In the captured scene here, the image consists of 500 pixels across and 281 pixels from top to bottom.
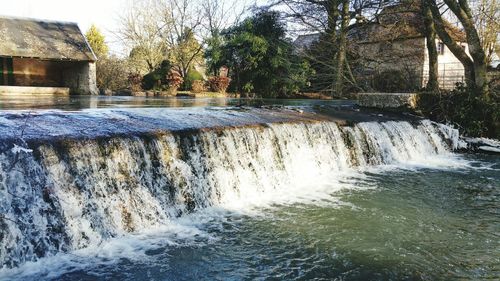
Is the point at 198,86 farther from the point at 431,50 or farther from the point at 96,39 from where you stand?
the point at 96,39

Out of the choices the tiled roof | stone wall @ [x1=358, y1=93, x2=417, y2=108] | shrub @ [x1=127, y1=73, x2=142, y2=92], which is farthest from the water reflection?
shrub @ [x1=127, y1=73, x2=142, y2=92]

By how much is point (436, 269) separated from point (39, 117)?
19.5 feet

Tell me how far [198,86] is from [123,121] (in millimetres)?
17020

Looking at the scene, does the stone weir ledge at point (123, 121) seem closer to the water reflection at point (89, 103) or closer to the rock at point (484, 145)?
the water reflection at point (89, 103)

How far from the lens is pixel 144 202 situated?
17.7 ft

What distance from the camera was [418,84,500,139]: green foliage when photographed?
12328mm

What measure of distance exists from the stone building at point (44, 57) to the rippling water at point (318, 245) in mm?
16497

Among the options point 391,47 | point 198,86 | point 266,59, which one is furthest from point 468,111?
point 391,47

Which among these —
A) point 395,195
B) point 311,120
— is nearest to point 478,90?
point 311,120

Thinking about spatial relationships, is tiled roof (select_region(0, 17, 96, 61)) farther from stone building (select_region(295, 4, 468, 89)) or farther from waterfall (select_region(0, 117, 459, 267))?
waterfall (select_region(0, 117, 459, 267))

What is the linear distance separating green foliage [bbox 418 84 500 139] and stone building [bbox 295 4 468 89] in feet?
11.5

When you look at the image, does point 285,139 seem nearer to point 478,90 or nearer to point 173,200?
point 173,200

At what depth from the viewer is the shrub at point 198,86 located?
23406 mm

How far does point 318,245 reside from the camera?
4.79m
